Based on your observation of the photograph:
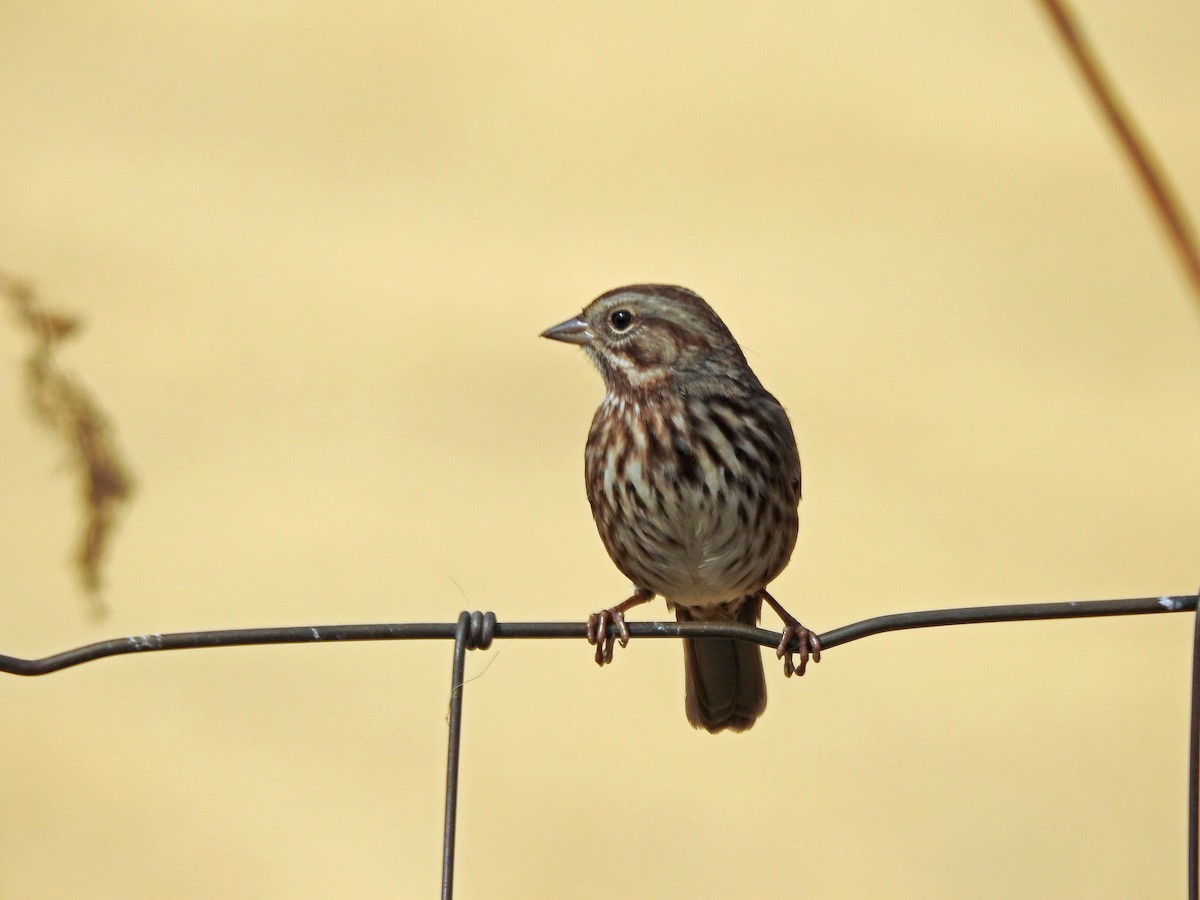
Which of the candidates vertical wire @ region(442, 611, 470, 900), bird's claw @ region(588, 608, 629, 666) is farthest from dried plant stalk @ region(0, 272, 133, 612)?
bird's claw @ region(588, 608, 629, 666)

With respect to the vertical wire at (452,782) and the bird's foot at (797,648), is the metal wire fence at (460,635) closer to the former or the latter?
the vertical wire at (452,782)

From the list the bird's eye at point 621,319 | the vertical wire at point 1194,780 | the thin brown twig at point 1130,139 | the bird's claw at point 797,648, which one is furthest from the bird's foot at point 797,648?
the thin brown twig at point 1130,139

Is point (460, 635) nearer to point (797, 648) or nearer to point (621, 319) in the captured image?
point (797, 648)

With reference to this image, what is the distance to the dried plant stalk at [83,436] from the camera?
83.9 inches

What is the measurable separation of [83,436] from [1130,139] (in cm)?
167

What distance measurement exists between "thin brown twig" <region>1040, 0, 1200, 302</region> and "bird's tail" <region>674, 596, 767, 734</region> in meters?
3.39

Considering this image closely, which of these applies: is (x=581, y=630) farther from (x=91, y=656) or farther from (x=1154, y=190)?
(x=1154, y=190)

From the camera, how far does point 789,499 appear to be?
13.9 feet

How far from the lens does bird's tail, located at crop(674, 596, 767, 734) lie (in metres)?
4.38

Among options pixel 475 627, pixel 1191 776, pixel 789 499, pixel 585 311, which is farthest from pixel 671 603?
pixel 1191 776

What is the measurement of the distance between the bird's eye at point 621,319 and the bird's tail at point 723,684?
3.16ft

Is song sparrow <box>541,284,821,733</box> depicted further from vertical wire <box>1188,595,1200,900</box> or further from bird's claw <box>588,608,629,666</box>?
vertical wire <box>1188,595,1200,900</box>

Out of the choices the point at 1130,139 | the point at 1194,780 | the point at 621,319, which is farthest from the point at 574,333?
the point at 1130,139

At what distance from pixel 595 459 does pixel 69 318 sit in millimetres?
2272
